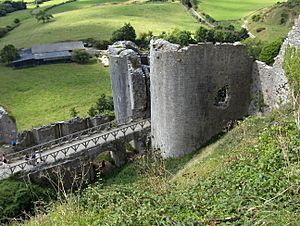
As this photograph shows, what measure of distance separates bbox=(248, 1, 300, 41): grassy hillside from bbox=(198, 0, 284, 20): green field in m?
8.34

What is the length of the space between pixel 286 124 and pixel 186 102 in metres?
8.26

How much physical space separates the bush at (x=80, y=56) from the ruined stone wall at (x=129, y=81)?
124 feet

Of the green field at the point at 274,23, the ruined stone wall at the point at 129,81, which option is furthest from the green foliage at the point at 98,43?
the ruined stone wall at the point at 129,81

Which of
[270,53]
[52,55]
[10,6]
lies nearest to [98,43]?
[52,55]

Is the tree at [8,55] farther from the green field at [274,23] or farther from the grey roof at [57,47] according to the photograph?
the green field at [274,23]

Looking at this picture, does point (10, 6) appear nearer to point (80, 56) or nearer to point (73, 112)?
point (80, 56)

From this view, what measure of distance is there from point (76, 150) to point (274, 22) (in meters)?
64.3

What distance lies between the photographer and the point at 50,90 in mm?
53250

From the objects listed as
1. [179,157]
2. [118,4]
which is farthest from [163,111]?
[118,4]

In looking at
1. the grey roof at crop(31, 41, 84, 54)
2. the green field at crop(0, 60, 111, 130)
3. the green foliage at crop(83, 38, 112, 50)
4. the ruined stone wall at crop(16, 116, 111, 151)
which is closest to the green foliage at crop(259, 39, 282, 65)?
the ruined stone wall at crop(16, 116, 111, 151)

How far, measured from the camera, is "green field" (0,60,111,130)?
45562 millimetres

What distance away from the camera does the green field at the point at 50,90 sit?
45.6 meters

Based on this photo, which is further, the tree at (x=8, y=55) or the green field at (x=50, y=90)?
the tree at (x=8, y=55)

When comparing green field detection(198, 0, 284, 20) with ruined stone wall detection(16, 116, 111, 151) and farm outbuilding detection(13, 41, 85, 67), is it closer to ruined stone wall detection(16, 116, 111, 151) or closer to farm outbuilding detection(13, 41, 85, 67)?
Answer: farm outbuilding detection(13, 41, 85, 67)
